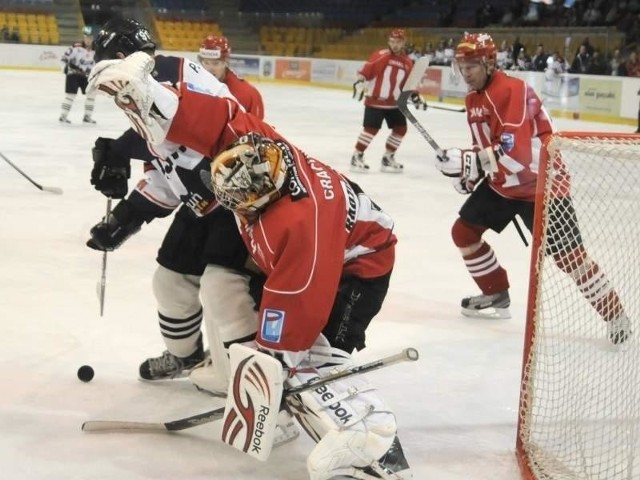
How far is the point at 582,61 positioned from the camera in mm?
11734

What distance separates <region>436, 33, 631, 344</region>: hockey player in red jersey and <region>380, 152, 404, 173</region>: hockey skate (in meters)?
3.74

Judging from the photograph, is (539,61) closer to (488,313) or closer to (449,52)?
(449,52)

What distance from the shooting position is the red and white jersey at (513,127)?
302 cm

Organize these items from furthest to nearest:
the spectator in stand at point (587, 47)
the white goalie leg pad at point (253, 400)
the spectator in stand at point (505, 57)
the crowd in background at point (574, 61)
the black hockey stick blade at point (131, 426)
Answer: the spectator in stand at point (505, 57) → the spectator in stand at point (587, 47) → the crowd in background at point (574, 61) → the black hockey stick blade at point (131, 426) → the white goalie leg pad at point (253, 400)

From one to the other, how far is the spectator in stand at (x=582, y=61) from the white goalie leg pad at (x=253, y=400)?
35.0 feet

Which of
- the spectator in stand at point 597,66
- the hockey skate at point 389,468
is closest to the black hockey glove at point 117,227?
the hockey skate at point 389,468

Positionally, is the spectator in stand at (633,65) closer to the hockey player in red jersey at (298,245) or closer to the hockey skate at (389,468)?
the hockey player in red jersey at (298,245)

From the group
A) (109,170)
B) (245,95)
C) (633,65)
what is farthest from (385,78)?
(109,170)

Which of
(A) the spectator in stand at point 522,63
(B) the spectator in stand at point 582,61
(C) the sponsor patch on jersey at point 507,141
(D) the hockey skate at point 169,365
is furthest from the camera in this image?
(A) the spectator in stand at point 522,63

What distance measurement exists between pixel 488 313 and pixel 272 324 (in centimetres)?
169

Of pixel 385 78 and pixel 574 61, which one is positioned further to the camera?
pixel 574 61

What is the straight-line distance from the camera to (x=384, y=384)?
2580 millimetres

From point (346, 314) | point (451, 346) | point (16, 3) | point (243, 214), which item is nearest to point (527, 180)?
point (451, 346)

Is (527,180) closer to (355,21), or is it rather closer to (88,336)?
(88,336)
